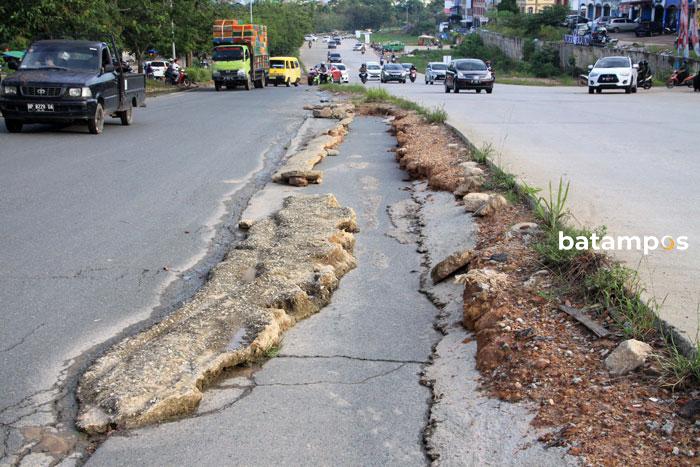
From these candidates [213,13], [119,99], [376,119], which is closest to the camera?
[119,99]

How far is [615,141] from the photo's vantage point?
1559 centimetres

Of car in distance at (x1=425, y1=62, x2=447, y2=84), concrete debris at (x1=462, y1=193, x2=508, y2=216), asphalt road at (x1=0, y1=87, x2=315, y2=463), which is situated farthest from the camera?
car in distance at (x1=425, y1=62, x2=447, y2=84)

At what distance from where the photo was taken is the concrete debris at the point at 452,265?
22.7 feet

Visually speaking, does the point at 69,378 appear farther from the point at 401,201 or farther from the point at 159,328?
the point at 401,201

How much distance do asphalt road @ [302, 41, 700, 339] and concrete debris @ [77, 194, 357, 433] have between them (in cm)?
244

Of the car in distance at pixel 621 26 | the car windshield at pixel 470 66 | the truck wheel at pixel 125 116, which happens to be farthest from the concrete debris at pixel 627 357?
the car in distance at pixel 621 26

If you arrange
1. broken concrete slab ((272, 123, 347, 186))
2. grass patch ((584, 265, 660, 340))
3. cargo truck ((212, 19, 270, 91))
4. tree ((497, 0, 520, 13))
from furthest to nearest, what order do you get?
tree ((497, 0, 520, 13)), cargo truck ((212, 19, 270, 91)), broken concrete slab ((272, 123, 347, 186)), grass patch ((584, 265, 660, 340))

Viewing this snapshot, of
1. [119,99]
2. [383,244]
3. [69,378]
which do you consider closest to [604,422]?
[69,378]

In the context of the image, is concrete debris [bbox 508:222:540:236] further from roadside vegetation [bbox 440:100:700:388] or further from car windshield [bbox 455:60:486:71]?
car windshield [bbox 455:60:486:71]

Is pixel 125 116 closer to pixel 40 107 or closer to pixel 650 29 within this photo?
pixel 40 107

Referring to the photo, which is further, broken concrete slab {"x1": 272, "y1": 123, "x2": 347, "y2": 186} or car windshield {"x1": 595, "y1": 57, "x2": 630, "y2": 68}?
car windshield {"x1": 595, "y1": 57, "x2": 630, "y2": 68}

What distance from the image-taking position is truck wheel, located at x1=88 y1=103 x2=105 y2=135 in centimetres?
1789

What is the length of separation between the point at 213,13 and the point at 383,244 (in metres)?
53.0

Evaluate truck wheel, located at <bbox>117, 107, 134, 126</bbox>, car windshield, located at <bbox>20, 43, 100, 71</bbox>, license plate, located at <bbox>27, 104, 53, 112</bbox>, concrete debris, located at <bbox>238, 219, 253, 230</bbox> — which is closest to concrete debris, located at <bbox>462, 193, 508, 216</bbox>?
concrete debris, located at <bbox>238, 219, 253, 230</bbox>
